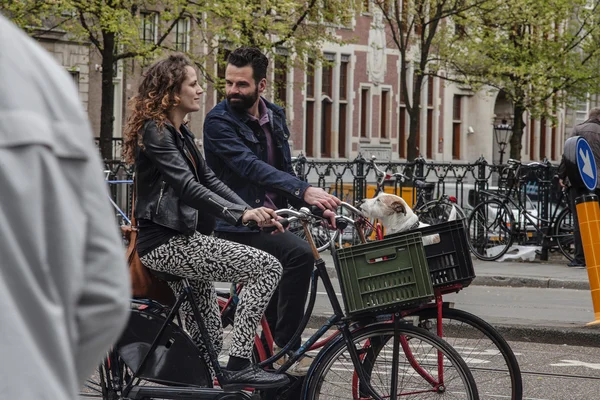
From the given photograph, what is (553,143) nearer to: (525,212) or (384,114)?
(384,114)

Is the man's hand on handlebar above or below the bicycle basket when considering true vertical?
above

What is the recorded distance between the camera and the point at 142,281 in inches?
206

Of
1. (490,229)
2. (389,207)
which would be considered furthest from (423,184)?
(389,207)

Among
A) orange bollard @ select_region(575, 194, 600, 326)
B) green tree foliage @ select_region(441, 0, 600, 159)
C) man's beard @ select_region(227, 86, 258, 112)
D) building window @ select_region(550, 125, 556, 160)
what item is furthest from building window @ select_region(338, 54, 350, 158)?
man's beard @ select_region(227, 86, 258, 112)

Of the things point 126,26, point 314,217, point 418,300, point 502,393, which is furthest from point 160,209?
point 126,26

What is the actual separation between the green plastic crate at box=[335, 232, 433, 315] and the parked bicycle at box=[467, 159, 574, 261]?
1281cm

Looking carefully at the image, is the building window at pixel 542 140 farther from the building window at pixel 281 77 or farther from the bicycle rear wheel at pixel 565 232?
the bicycle rear wheel at pixel 565 232

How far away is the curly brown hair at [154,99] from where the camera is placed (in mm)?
5184

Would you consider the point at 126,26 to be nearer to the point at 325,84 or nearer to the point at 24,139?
the point at 325,84

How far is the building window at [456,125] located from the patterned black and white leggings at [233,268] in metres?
45.5

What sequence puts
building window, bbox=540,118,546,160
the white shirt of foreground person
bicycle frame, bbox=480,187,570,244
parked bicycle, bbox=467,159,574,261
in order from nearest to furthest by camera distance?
the white shirt of foreground person
bicycle frame, bbox=480,187,570,244
parked bicycle, bbox=467,159,574,261
building window, bbox=540,118,546,160

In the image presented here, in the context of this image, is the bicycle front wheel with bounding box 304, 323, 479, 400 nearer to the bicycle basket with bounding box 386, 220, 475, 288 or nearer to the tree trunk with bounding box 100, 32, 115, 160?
the bicycle basket with bounding box 386, 220, 475, 288

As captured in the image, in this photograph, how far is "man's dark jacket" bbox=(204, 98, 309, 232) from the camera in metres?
5.46

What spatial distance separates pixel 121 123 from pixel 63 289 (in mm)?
34924
